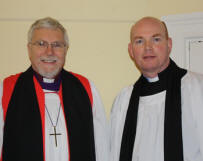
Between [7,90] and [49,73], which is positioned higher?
[49,73]

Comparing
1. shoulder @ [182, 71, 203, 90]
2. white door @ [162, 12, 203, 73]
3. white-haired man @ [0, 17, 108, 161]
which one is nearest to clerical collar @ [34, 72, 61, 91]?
white-haired man @ [0, 17, 108, 161]

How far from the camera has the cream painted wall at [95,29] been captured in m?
4.09

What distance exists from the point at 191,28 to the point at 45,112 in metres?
1.96

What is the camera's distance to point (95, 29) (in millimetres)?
4117

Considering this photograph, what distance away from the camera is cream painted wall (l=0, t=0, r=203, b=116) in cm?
409

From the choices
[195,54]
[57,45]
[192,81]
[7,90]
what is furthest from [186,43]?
[7,90]

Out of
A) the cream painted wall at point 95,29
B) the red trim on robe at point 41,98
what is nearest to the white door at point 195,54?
the cream painted wall at point 95,29

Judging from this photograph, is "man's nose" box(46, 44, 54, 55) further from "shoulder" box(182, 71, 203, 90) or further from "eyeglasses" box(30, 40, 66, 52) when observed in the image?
"shoulder" box(182, 71, 203, 90)

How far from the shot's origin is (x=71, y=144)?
10.8 ft

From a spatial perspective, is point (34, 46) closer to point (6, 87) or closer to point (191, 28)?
point (6, 87)

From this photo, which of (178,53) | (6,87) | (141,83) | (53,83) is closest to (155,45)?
(141,83)

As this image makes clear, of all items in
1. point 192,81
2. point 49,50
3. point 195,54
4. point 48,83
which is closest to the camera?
point 192,81

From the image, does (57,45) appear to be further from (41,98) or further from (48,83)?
(41,98)

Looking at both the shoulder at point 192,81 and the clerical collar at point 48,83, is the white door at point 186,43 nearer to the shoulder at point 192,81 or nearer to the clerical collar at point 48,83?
the shoulder at point 192,81
